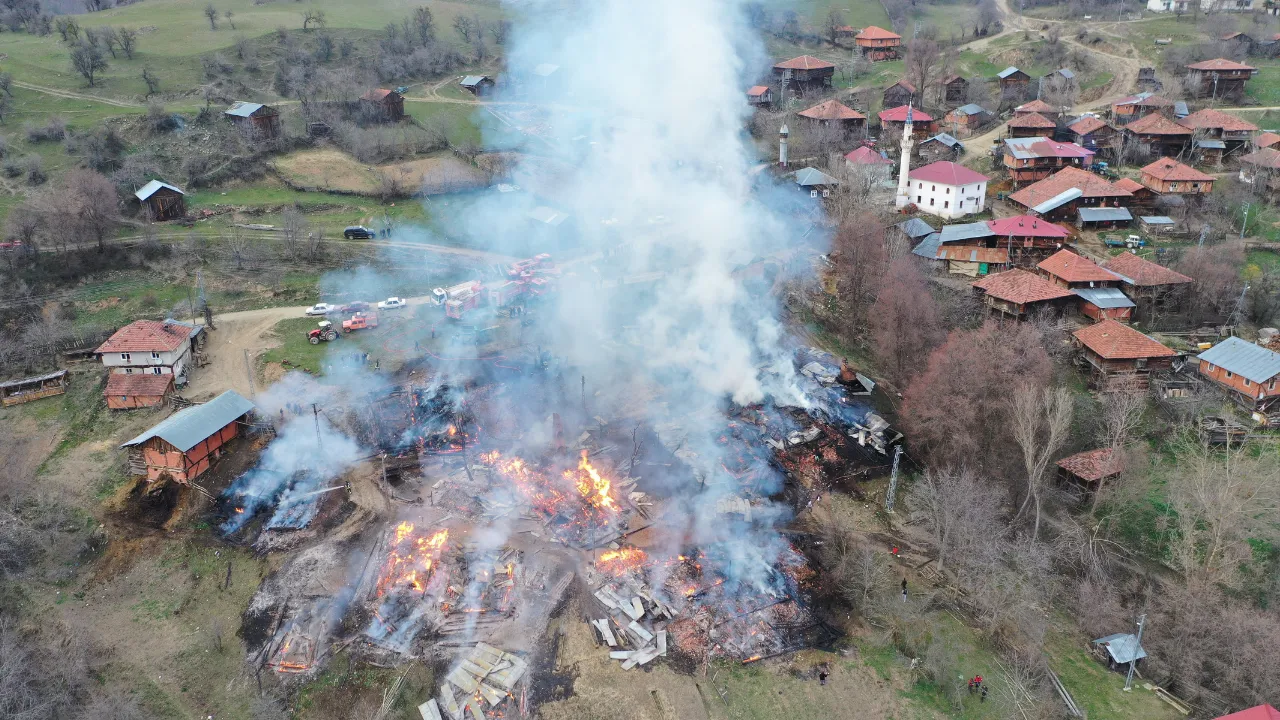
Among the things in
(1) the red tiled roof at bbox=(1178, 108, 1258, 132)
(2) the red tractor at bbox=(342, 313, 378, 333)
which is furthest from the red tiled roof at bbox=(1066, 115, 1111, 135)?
(2) the red tractor at bbox=(342, 313, 378, 333)

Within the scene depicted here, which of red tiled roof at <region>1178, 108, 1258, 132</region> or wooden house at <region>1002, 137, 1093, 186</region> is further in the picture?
wooden house at <region>1002, 137, 1093, 186</region>

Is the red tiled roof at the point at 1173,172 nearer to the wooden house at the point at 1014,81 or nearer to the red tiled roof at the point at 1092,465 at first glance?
the wooden house at the point at 1014,81

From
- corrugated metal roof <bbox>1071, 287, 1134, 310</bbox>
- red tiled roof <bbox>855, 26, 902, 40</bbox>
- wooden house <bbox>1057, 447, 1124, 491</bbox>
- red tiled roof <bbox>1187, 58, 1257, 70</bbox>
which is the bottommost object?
wooden house <bbox>1057, 447, 1124, 491</bbox>

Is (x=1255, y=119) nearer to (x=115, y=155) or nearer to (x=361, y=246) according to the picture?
(x=361, y=246)

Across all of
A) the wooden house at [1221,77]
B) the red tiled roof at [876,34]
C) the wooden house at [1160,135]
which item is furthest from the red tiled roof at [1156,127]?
the red tiled roof at [876,34]

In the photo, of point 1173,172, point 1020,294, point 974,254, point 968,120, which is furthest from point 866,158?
point 1020,294

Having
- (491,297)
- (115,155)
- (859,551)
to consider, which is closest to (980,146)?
(491,297)

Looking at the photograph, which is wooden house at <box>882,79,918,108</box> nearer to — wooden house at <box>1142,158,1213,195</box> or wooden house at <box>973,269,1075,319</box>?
wooden house at <box>1142,158,1213,195</box>
